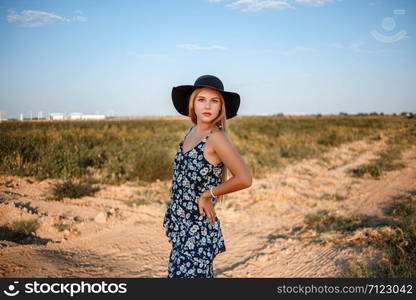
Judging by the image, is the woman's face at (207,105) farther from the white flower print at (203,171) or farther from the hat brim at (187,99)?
the white flower print at (203,171)

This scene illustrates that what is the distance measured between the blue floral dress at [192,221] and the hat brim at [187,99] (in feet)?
1.25

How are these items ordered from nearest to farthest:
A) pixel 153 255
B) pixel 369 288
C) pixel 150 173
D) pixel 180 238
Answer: pixel 180 238, pixel 369 288, pixel 153 255, pixel 150 173

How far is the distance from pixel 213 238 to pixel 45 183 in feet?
23.8

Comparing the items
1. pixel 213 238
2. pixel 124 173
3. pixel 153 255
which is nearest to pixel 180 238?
pixel 213 238

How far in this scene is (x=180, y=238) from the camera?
237 cm

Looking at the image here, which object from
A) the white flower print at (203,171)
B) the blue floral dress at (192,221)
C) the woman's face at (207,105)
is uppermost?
the woman's face at (207,105)

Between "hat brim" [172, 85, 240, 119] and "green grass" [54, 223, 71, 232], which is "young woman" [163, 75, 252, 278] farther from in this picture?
"green grass" [54, 223, 71, 232]

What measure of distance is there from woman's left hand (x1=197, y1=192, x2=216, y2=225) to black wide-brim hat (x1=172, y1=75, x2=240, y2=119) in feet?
2.18

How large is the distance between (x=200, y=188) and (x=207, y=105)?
53 centimetres

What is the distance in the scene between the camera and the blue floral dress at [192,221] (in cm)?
227

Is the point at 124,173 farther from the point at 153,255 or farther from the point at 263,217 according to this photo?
the point at 153,255

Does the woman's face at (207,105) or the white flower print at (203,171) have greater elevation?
the woman's face at (207,105)

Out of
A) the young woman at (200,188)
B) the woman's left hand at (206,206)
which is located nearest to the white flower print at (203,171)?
the young woman at (200,188)

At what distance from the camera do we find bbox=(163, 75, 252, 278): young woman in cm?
225
